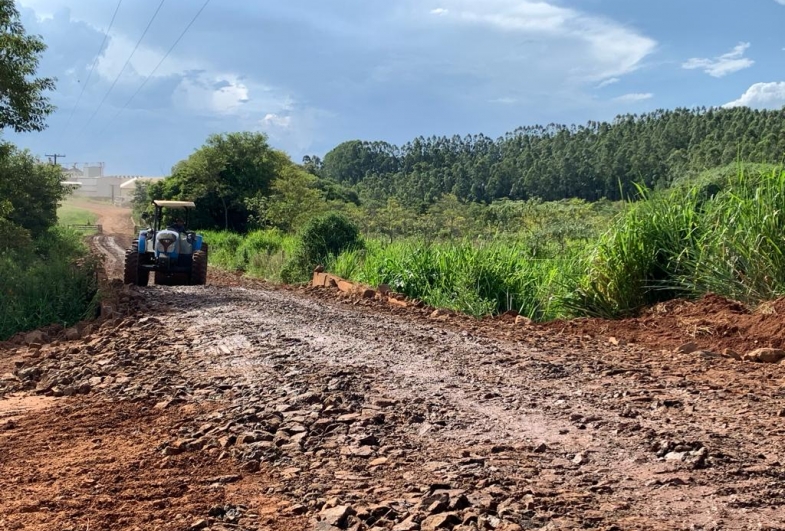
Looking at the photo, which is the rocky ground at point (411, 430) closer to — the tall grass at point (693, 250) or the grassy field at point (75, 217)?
the tall grass at point (693, 250)

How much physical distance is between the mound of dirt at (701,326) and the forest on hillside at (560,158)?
42662 mm

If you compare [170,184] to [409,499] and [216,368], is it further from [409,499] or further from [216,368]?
[409,499]

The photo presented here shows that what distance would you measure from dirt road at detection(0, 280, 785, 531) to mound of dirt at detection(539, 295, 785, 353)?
1.92ft

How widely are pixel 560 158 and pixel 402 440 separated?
8408 cm

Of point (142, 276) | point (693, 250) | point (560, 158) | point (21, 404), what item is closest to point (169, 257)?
point (142, 276)

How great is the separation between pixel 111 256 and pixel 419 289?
27.2 metres

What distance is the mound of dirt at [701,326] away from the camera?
22.0 feet

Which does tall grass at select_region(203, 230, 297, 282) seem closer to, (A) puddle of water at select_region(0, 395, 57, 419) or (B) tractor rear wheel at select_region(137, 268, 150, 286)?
(B) tractor rear wheel at select_region(137, 268, 150, 286)

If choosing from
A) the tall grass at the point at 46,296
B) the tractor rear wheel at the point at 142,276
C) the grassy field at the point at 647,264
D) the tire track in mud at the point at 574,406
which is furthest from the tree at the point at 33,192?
the tire track in mud at the point at 574,406

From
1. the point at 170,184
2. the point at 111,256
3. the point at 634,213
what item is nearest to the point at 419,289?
the point at 634,213

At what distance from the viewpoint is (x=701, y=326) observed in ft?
24.2

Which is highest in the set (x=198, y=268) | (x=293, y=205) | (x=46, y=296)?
(x=293, y=205)

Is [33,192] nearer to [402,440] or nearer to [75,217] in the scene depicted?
[402,440]

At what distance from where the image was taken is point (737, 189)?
337 inches
